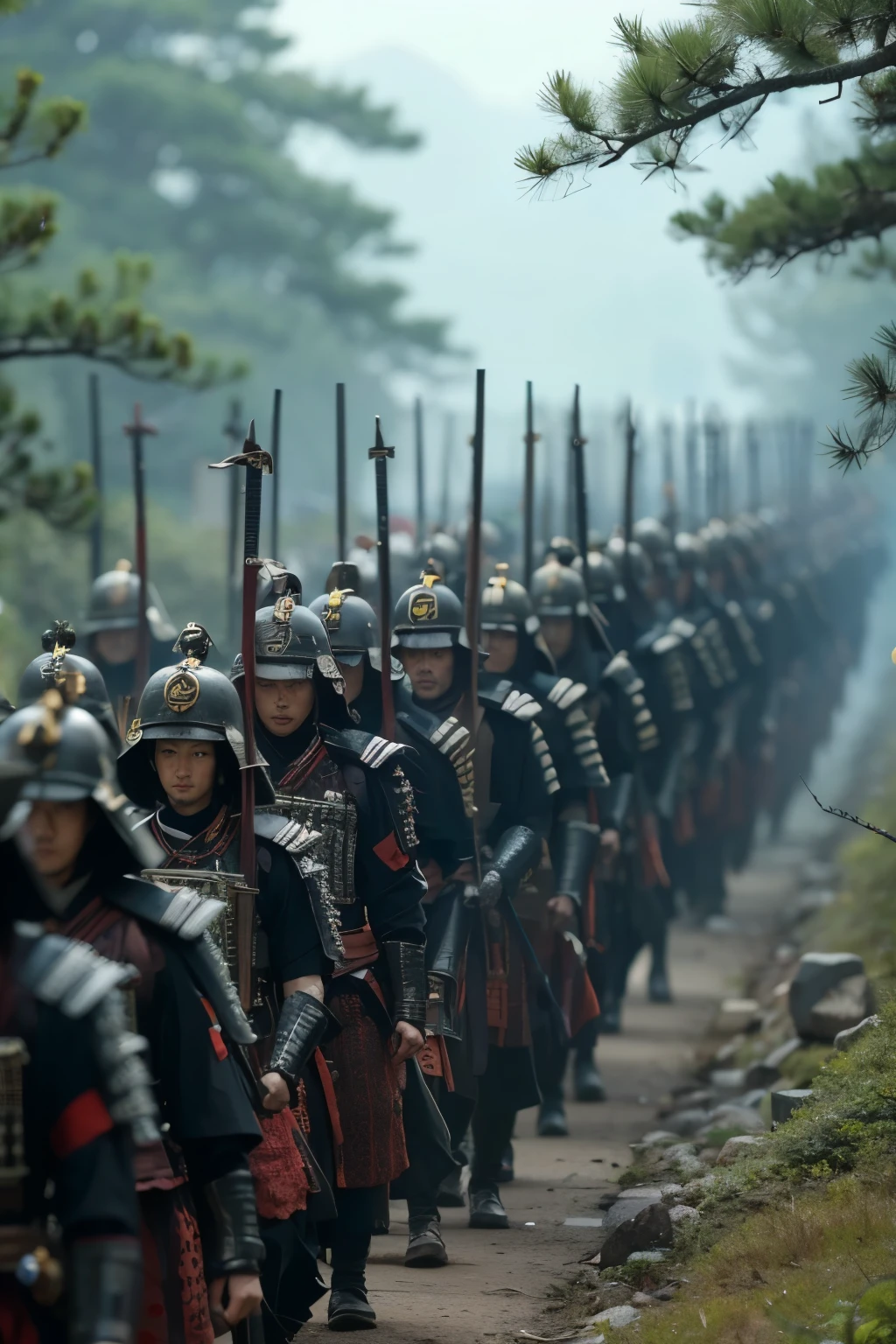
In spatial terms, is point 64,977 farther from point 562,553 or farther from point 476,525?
point 562,553

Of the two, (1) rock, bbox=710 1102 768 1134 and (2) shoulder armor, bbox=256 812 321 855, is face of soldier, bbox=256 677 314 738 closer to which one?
(2) shoulder armor, bbox=256 812 321 855

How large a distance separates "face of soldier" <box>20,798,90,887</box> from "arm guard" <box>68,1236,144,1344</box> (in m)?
0.64

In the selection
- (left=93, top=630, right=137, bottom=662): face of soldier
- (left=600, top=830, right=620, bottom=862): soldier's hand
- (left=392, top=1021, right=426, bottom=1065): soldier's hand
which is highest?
(left=93, top=630, right=137, bottom=662): face of soldier

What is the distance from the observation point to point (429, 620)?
352 inches

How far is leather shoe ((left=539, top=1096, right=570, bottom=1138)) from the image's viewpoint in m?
10.3

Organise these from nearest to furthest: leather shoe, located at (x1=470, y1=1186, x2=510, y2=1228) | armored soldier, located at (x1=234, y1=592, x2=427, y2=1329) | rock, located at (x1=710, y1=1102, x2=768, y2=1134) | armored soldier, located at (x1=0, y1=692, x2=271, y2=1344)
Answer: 1. armored soldier, located at (x1=0, y1=692, x2=271, y2=1344)
2. armored soldier, located at (x1=234, y1=592, x2=427, y2=1329)
3. leather shoe, located at (x1=470, y1=1186, x2=510, y2=1228)
4. rock, located at (x1=710, y1=1102, x2=768, y2=1134)

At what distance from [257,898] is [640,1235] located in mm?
2005

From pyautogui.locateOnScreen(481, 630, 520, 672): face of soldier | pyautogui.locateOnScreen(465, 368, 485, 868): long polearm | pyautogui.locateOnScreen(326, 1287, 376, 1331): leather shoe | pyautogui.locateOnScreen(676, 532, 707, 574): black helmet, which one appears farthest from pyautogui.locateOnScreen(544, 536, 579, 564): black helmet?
pyautogui.locateOnScreen(326, 1287, 376, 1331): leather shoe

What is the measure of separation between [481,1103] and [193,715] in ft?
10.9

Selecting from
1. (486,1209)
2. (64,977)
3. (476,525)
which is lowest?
(486,1209)

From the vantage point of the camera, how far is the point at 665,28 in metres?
7.64

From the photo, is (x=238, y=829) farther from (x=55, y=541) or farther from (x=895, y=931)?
(x=55, y=541)

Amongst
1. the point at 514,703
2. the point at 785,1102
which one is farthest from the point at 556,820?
the point at 785,1102

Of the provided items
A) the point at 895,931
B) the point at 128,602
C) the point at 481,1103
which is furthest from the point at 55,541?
the point at 481,1103
